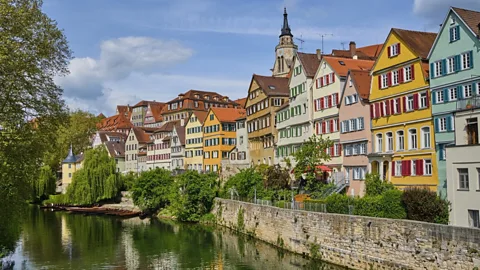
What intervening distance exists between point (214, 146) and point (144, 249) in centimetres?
3603

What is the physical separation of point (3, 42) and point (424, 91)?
24596 mm

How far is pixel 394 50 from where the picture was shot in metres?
34.5

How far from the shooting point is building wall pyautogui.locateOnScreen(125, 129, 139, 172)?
314ft

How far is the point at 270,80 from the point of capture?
195 feet

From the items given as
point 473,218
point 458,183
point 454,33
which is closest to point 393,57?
point 454,33

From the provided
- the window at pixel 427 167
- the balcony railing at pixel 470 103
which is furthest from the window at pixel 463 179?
the window at pixel 427 167

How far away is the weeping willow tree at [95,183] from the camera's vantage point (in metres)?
66.2

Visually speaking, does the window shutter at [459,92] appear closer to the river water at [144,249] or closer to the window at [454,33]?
the window at [454,33]

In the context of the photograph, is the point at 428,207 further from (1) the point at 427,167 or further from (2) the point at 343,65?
(2) the point at 343,65

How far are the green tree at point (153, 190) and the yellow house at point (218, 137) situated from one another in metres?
12.4

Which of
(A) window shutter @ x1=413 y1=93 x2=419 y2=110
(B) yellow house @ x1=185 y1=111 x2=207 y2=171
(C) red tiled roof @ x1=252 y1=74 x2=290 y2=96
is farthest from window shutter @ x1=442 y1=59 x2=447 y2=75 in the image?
(B) yellow house @ x1=185 y1=111 x2=207 y2=171

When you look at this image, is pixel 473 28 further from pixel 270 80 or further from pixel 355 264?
pixel 270 80

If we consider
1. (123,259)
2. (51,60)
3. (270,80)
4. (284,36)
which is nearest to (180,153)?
(270,80)

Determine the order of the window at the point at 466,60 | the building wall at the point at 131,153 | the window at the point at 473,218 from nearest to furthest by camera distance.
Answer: the window at the point at 473,218 → the window at the point at 466,60 → the building wall at the point at 131,153
